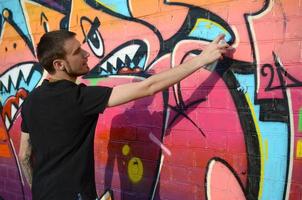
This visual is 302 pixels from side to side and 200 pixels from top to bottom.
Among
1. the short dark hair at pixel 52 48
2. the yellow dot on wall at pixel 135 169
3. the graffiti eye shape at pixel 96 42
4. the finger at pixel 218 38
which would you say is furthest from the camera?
the graffiti eye shape at pixel 96 42

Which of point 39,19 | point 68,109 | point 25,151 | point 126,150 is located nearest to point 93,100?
point 68,109

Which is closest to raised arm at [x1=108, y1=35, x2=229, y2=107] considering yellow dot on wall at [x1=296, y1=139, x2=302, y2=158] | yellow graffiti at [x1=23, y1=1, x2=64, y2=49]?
yellow dot on wall at [x1=296, y1=139, x2=302, y2=158]

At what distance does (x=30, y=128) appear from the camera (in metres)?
2.88

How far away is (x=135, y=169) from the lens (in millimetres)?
3725

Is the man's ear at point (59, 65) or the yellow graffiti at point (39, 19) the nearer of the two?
the man's ear at point (59, 65)

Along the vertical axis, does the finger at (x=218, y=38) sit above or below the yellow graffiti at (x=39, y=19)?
below

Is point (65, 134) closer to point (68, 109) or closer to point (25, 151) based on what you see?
point (68, 109)

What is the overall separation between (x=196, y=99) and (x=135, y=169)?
2.84ft

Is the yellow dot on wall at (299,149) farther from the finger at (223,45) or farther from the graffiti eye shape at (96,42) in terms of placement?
the graffiti eye shape at (96,42)

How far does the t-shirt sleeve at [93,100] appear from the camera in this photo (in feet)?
8.64

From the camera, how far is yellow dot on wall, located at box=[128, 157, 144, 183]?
145 inches

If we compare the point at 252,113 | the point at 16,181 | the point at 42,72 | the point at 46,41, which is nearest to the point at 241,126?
the point at 252,113

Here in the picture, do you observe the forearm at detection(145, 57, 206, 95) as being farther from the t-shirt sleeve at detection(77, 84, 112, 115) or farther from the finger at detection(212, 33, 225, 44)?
the finger at detection(212, 33, 225, 44)

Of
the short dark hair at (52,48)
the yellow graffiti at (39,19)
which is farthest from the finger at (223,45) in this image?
the yellow graffiti at (39,19)
